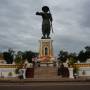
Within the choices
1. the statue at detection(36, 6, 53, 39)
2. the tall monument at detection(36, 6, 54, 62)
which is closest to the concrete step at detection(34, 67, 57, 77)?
the tall monument at detection(36, 6, 54, 62)

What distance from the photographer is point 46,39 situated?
5422 cm

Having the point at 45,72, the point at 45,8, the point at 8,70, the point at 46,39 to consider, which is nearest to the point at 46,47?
the point at 46,39

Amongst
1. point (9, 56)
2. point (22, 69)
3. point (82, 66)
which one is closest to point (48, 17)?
point (82, 66)

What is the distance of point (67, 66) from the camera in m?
45.2

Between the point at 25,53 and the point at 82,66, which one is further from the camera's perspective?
the point at 25,53

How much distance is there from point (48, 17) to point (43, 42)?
474 centimetres

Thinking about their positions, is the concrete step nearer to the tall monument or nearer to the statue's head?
the tall monument

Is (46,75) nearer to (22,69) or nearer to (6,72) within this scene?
(22,69)

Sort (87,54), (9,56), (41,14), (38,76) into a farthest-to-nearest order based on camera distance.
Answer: (87,54) → (9,56) → (41,14) → (38,76)

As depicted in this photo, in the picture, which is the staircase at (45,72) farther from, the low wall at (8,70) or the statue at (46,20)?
the statue at (46,20)

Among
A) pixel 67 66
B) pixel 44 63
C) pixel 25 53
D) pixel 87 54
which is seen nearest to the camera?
pixel 67 66

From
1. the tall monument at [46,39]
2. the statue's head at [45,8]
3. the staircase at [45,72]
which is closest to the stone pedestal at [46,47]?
the tall monument at [46,39]

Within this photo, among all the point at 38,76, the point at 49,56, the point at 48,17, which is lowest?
the point at 38,76

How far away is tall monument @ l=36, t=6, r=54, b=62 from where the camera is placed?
53616mm
